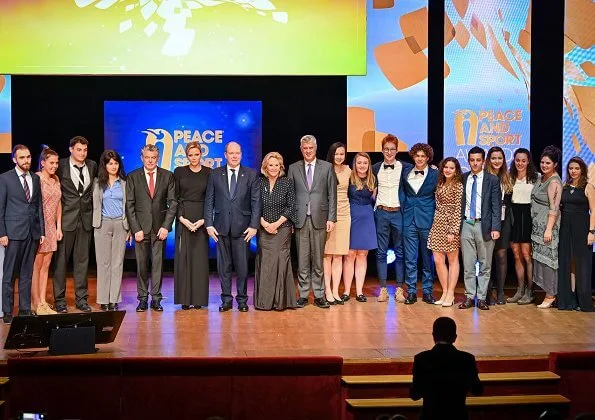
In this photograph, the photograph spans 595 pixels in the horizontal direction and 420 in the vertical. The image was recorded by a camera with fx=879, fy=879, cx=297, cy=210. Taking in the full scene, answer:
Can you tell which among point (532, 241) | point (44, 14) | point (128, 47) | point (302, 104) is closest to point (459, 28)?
point (302, 104)

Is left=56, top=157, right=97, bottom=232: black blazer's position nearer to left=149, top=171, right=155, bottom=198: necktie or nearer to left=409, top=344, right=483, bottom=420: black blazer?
left=149, top=171, right=155, bottom=198: necktie

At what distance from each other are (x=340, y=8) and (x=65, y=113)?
10.3 ft

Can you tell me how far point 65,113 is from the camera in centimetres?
948

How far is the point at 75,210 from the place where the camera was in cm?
738

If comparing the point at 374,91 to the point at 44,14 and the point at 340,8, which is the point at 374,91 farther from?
the point at 44,14

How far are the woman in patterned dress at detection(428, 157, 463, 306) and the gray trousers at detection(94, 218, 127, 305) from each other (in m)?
2.67

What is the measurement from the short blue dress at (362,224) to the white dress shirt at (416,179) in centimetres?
37

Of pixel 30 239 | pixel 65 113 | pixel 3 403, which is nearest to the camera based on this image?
pixel 3 403

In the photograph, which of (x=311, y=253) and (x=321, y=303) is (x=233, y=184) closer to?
(x=311, y=253)

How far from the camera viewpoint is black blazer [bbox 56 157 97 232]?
7.35 m

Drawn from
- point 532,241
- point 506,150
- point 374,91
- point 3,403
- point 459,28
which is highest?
point 459,28

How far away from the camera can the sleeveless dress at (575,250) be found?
755 centimetres

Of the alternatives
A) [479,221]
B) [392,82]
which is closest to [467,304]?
[479,221]

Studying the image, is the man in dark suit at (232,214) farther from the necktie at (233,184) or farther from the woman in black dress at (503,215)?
the woman in black dress at (503,215)
